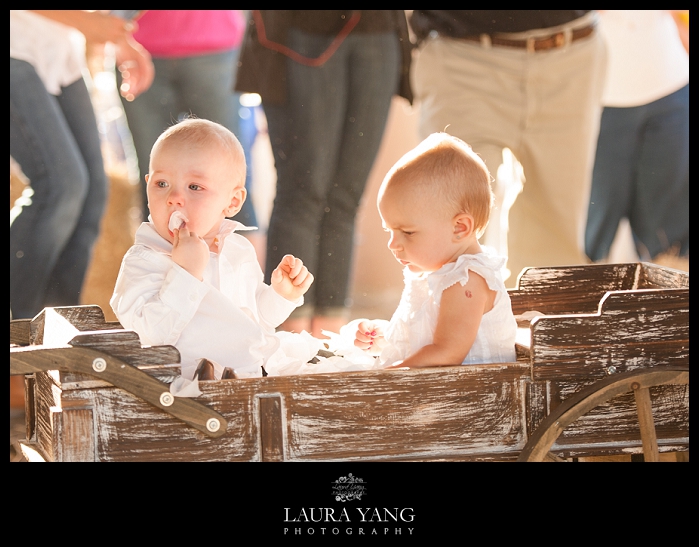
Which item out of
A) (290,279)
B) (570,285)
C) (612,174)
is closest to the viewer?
(290,279)

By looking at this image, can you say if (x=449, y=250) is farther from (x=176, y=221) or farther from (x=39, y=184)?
(x=39, y=184)

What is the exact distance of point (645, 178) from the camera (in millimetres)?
1790

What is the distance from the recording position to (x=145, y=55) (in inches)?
66.7

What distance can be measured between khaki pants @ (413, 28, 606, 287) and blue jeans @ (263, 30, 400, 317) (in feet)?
0.35

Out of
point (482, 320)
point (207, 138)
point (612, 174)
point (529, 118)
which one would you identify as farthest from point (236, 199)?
point (612, 174)

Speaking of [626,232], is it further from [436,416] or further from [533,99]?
[436,416]

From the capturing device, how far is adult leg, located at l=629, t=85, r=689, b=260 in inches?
68.0

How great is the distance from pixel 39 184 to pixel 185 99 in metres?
0.40

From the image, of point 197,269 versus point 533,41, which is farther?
point 533,41

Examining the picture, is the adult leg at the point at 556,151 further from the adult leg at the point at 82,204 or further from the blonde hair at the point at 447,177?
the adult leg at the point at 82,204
